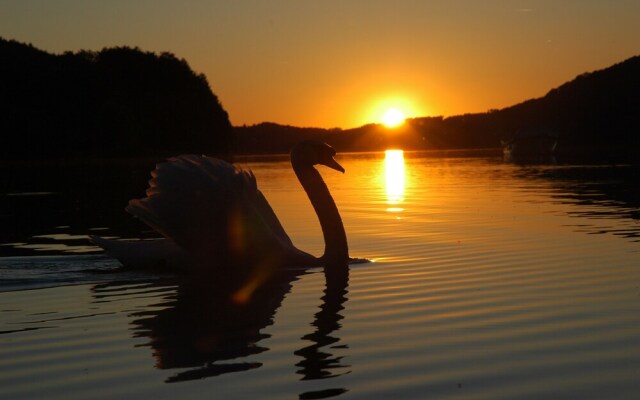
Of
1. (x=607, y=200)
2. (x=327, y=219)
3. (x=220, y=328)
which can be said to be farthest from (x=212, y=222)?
(x=607, y=200)

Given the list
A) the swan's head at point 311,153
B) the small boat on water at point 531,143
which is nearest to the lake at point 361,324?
the swan's head at point 311,153

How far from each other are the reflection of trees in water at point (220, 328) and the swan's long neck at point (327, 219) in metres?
0.90

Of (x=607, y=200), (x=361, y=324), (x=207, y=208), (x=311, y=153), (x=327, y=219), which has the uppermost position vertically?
(x=311, y=153)

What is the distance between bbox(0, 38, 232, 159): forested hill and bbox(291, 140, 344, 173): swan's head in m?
85.2

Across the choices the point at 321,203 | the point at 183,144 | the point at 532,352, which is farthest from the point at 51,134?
the point at 532,352

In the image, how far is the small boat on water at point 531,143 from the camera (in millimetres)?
113375

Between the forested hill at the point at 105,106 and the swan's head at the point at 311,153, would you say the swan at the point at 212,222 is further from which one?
A: the forested hill at the point at 105,106

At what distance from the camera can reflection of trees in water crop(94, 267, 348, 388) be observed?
8109 mm

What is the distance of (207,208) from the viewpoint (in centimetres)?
1314

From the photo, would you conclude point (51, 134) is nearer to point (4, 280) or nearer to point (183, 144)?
point (183, 144)

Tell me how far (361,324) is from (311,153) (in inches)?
222

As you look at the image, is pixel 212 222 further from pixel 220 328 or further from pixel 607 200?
pixel 607 200

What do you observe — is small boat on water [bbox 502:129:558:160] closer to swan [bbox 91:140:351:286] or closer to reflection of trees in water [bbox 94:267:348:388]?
swan [bbox 91:140:351:286]

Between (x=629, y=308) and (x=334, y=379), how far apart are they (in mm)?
3923
